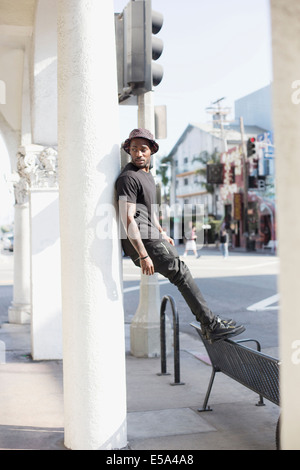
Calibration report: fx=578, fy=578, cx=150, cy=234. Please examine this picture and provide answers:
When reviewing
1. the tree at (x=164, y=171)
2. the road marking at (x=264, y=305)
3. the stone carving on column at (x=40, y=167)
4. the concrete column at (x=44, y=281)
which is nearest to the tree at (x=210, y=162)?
the tree at (x=164, y=171)

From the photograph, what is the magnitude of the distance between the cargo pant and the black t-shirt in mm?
92

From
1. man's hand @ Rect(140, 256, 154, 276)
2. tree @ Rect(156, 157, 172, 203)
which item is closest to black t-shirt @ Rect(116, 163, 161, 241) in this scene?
man's hand @ Rect(140, 256, 154, 276)

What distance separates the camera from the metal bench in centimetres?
399

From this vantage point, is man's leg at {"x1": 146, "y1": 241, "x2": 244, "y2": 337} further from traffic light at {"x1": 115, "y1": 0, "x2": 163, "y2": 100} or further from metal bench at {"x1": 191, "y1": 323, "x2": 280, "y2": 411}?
traffic light at {"x1": 115, "y1": 0, "x2": 163, "y2": 100}

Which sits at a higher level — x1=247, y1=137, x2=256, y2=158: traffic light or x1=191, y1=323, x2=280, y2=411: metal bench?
x1=247, y1=137, x2=256, y2=158: traffic light

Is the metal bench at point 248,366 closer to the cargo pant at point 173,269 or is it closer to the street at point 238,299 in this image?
the cargo pant at point 173,269

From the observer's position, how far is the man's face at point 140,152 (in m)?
4.32

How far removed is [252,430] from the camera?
4.48 m

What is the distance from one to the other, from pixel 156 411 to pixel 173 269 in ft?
4.58

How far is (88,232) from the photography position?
381 centimetres

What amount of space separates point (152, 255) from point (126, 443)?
4.50 ft

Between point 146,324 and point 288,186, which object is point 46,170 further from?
point 288,186

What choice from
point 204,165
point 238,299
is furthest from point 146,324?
point 204,165
